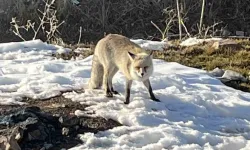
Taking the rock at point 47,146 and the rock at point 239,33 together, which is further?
the rock at point 239,33

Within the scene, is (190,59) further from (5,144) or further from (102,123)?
(5,144)

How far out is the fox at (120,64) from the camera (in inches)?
257

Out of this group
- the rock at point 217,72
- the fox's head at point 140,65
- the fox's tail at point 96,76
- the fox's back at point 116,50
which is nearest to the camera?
the fox's head at point 140,65

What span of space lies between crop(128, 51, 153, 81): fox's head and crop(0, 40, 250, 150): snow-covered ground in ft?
1.16

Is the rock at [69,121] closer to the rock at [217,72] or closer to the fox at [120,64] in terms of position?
the fox at [120,64]

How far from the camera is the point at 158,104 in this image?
6.74m

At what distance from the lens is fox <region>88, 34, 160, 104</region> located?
21.4ft

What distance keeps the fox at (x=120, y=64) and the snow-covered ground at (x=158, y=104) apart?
164 millimetres

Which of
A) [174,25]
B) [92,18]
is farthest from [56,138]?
[92,18]

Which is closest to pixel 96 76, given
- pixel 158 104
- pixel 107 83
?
pixel 107 83

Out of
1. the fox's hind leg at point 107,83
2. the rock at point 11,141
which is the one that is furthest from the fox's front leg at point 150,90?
the rock at point 11,141

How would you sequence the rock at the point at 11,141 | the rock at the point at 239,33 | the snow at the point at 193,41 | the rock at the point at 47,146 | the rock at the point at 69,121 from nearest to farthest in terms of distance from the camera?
the rock at the point at 11,141 < the rock at the point at 47,146 < the rock at the point at 69,121 < the snow at the point at 193,41 < the rock at the point at 239,33

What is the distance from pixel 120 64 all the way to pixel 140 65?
1.79 ft

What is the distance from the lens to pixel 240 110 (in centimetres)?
687
